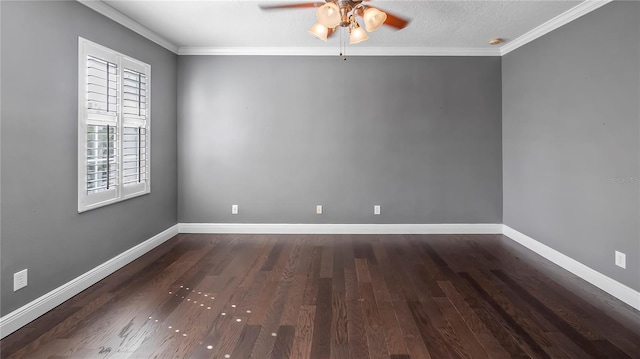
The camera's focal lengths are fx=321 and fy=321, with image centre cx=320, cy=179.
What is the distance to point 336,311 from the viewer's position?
2.47m

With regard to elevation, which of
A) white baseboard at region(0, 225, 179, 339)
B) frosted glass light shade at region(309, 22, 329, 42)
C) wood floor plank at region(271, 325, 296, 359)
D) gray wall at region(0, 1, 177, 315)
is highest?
frosted glass light shade at region(309, 22, 329, 42)

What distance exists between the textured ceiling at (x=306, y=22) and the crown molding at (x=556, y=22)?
0.21 ft

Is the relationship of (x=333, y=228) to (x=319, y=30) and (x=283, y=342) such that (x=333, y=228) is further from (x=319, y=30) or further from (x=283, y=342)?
(x=319, y=30)

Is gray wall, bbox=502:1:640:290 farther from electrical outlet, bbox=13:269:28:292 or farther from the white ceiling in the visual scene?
electrical outlet, bbox=13:269:28:292

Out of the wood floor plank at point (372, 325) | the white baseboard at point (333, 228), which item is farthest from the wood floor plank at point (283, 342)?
the white baseboard at point (333, 228)

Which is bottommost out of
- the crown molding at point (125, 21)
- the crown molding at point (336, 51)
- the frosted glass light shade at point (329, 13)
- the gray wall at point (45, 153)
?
the gray wall at point (45, 153)

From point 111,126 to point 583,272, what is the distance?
483cm

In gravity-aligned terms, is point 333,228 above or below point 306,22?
below

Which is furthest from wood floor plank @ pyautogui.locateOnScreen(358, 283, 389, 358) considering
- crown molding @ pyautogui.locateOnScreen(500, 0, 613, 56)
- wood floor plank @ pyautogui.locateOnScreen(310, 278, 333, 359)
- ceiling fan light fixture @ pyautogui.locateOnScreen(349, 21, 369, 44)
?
crown molding @ pyautogui.locateOnScreen(500, 0, 613, 56)

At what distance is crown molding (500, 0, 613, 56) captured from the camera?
298 cm

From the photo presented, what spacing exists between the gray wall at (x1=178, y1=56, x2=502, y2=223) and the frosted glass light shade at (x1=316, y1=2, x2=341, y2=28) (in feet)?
7.42

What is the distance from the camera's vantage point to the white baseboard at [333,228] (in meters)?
4.63

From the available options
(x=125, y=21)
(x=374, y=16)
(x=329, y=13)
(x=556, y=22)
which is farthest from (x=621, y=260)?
(x=125, y=21)

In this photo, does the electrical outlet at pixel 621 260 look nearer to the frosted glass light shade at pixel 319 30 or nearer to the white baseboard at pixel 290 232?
the white baseboard at pixel 290 232
